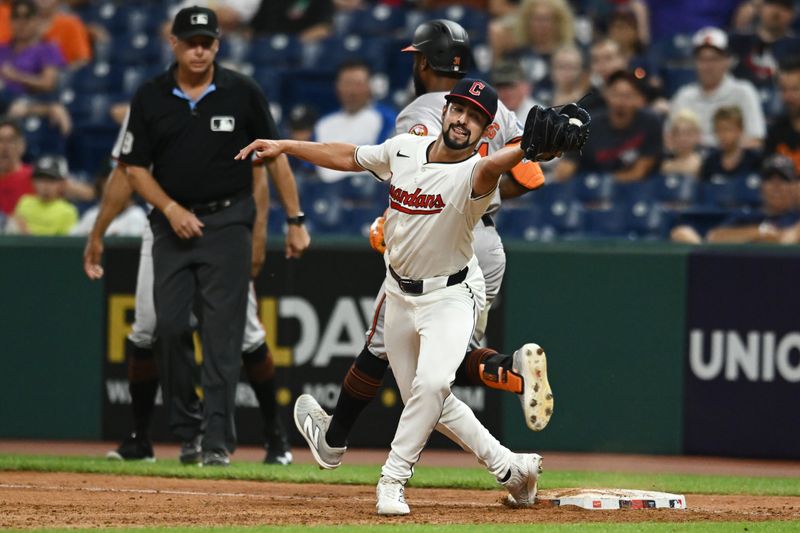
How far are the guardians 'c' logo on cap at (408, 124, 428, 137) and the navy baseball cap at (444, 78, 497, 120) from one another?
49 centimetres

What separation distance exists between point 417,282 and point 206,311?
2.03m

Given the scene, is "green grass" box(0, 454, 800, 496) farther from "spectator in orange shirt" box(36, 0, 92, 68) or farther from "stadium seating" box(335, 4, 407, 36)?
"spectator in orange shirt" box(36, 0, 92, 68)

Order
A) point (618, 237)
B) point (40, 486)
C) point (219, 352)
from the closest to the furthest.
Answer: point (40, 486), point (219, 352), point (618, 237)

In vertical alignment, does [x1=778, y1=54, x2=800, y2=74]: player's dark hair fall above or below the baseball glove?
above

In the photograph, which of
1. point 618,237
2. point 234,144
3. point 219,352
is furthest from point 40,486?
point 618,237

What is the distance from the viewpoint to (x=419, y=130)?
247 inches

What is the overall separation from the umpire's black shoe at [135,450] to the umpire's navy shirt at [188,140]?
149cm

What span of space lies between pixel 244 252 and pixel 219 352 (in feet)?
1.77

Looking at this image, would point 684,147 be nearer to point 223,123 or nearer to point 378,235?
point 223,123

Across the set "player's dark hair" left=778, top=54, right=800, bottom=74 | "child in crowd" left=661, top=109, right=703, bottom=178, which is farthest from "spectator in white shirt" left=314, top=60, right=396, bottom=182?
"player's dark hair" left=778, top=54, right=800, bottom=74

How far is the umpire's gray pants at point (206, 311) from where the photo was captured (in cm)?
752

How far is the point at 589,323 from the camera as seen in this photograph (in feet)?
30.5

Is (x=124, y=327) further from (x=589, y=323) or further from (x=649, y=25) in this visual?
(x=649, y=25)

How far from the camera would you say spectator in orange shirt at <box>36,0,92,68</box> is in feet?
46.0
